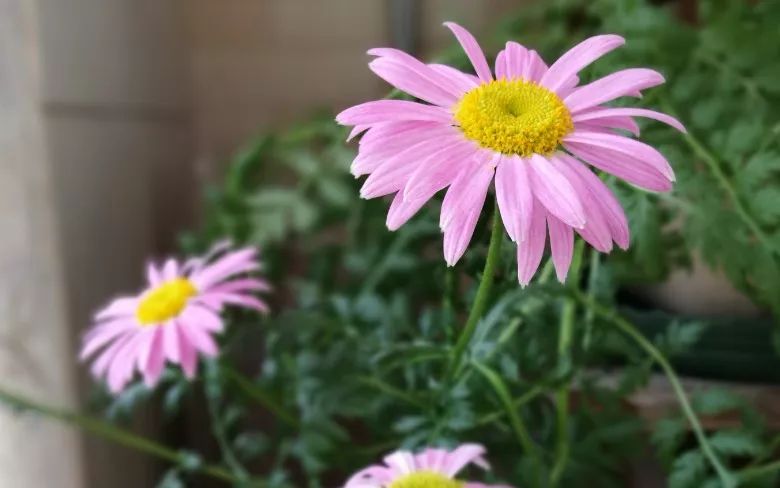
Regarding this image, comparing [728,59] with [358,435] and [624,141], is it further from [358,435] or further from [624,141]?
[358,435]

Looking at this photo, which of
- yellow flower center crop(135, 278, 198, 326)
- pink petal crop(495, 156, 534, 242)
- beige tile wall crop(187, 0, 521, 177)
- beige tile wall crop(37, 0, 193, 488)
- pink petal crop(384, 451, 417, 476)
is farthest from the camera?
beige tile wall crop(187, 0, 521, 177)

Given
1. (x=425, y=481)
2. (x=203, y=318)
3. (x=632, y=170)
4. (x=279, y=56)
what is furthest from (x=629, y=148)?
(x=279, y=56)

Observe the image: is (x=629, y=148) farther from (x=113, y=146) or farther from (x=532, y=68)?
(x=113, y=146)

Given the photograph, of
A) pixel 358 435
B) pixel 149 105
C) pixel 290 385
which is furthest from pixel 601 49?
pixel 149 105

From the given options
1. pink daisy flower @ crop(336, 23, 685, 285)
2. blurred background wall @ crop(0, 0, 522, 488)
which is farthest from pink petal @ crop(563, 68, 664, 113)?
blurred background wall @ crop(0, 0, 522, 488)

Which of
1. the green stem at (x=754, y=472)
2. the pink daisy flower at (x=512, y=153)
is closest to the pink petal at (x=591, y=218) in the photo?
the pink daisy flower at (x=512, y=153)

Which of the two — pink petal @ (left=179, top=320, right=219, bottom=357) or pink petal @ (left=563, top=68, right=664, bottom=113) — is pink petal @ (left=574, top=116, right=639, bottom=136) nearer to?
pink petal @ (left=563, top=68, right=664, bottom=113)
